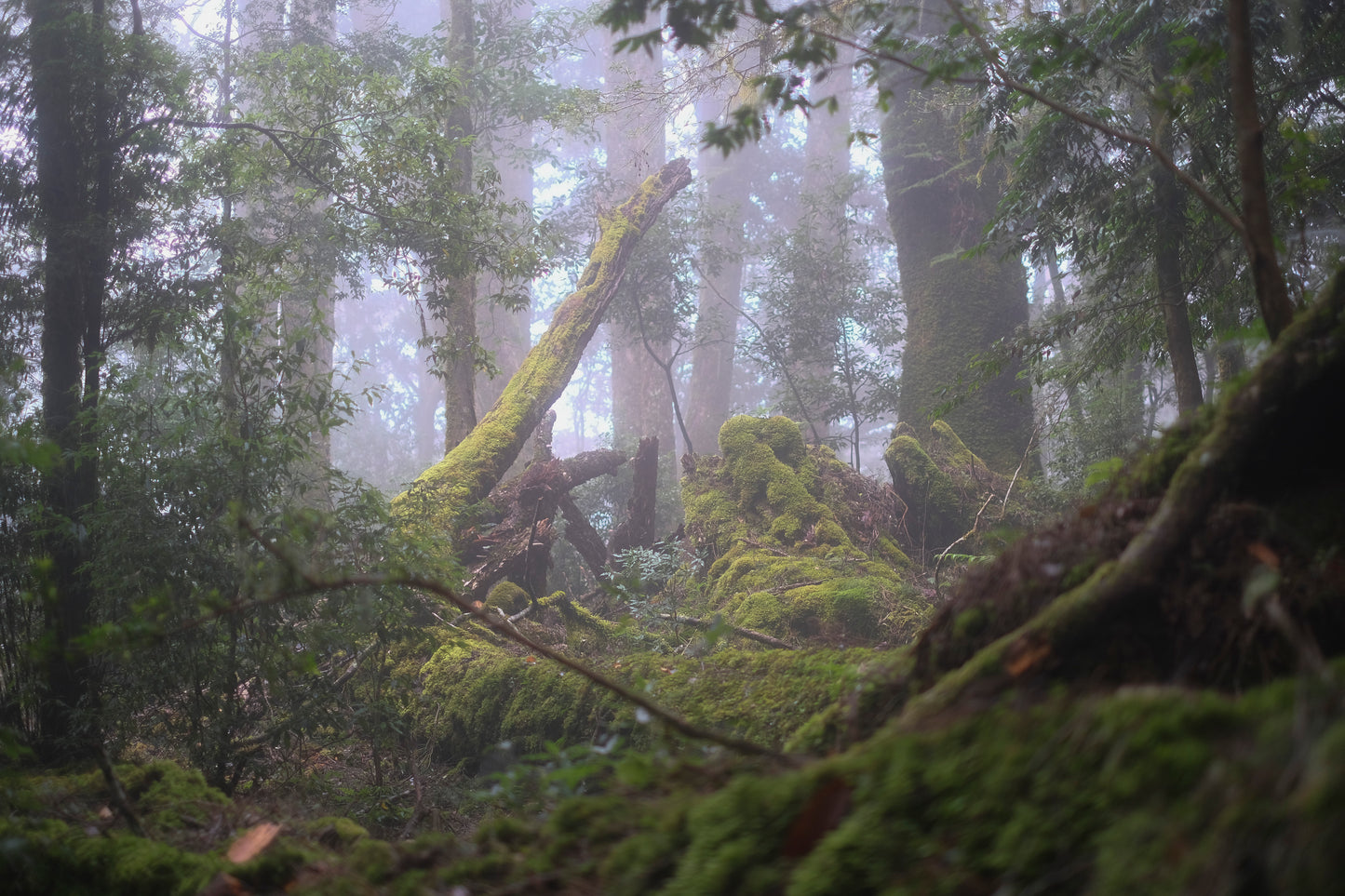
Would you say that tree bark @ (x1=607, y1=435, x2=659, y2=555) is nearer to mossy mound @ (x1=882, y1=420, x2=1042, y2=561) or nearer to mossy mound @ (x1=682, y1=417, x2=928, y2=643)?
mossy mound @ (x1=682, y1=417, x2=928, y2=643)

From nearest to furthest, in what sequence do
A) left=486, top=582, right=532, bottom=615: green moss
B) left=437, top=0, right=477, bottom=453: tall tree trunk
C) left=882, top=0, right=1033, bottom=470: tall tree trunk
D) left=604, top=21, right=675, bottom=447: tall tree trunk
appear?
1. left=486, top=582, right=532, bottom=615: green moss
2. left=437, top=0, right=477, bottom=453: tall tree trunk
3. left=882, top=0, right=1033, bottom=470: tall tree trunk
4. left=604, top=21, right=675, bottom=447: tall tree trunk

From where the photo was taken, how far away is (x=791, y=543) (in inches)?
320

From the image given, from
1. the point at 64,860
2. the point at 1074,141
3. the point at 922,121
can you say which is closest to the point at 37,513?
the point at 64,860

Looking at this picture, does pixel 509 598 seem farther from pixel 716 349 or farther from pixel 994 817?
pixel 716 349

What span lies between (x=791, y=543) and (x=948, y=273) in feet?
18.3

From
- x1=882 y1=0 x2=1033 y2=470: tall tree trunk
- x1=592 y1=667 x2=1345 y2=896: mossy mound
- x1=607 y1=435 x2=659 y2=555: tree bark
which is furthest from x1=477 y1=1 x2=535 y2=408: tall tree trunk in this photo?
x1=592 y1=667 x2=1345 y2=896: mossy mound

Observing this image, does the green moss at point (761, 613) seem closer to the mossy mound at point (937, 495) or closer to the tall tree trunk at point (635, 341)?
the mossy mound at point (937, 495)

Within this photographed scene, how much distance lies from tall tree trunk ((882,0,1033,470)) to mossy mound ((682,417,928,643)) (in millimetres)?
2465

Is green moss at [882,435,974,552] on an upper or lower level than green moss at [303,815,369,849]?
upper

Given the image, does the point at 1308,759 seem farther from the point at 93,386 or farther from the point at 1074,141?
the point at 93,386

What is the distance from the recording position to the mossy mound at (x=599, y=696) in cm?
328

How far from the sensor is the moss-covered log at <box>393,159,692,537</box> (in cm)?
850

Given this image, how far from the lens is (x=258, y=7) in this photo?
16.3m

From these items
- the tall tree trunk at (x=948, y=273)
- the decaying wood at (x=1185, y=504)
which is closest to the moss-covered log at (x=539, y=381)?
the tall tree trunk at (x=948, y=273)
